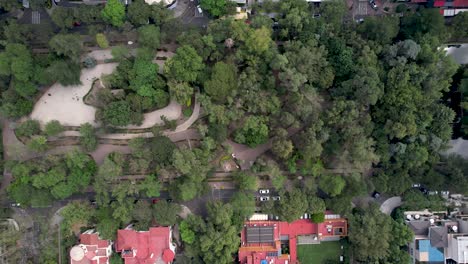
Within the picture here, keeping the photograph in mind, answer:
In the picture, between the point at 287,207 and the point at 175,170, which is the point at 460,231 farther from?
the point at 175,170

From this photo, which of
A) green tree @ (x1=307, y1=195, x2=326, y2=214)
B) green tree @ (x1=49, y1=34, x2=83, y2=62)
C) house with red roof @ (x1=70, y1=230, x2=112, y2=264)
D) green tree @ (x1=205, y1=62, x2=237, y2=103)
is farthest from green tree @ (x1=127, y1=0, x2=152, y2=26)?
green tree @ (x1=307, y1=195, x2=326, y2=214)

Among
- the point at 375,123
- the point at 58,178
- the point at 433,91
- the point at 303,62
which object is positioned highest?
the point at 303,62

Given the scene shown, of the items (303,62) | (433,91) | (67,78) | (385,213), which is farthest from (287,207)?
(67,78)

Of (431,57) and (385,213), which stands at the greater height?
(431,57)

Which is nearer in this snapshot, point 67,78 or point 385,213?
point 67,78

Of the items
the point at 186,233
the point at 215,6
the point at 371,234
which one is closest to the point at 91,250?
the point at 186,233

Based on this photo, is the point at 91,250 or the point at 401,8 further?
the point at 401,8

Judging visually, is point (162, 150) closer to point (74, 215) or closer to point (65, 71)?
point (74, 215)

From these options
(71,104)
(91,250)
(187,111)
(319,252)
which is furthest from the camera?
(319,252)
